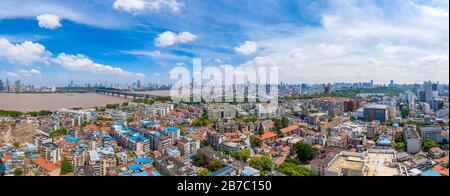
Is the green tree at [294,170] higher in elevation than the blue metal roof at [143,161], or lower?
higher

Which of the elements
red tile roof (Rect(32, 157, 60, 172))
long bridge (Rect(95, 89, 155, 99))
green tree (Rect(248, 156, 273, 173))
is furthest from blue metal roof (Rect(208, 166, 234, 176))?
long bridge (Rect(95, 89, 155, 99))

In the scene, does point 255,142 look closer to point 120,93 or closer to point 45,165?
point 45,165

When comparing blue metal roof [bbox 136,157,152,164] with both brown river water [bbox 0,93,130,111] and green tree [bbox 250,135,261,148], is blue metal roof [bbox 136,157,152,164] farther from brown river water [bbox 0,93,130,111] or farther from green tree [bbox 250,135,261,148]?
brown river water [bbox 0,93,130,111]

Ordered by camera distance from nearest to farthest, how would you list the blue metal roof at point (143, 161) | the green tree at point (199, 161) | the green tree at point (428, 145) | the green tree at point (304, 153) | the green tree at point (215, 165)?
the green tree at point (215, 165)
the blue metal roof at point (143, 161)
the green tree at point (199, 161)
the green tree at point (304, 153)
the green tree at point (428, 145)

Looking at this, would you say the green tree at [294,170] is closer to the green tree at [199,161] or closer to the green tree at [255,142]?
the green tree at [199,161]

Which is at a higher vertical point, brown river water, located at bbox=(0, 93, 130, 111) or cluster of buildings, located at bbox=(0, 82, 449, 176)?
brown river water, located at bbox=(0, 93, 130, 111)

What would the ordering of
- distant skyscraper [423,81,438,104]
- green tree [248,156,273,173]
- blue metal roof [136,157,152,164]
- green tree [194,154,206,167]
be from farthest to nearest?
1. distant skyscraper [423,81,438,104]
2. green tree [194,154,206,167]
3. blue metal roof [136,157,152,164]
4. green tree [248,156,273,173]

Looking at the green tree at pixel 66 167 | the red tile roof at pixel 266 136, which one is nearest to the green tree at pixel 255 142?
the red tile roof at pixel 266 136

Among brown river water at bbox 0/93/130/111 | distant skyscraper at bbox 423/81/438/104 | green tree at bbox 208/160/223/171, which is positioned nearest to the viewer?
green tree at bbox 208/160/223/171

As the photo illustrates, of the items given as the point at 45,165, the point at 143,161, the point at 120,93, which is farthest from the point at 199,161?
the point at 120,93

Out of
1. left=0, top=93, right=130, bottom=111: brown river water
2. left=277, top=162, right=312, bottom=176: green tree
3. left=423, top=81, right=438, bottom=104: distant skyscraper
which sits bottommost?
left=277, top=162, right=312, bottom=176: green tree

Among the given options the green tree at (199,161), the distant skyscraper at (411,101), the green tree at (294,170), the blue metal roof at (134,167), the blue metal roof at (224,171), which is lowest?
the green tree at (199,161)

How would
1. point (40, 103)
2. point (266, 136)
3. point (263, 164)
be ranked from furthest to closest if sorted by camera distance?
1. point (40, 103)
2. point (266, 136)
3. point (263, 164)
